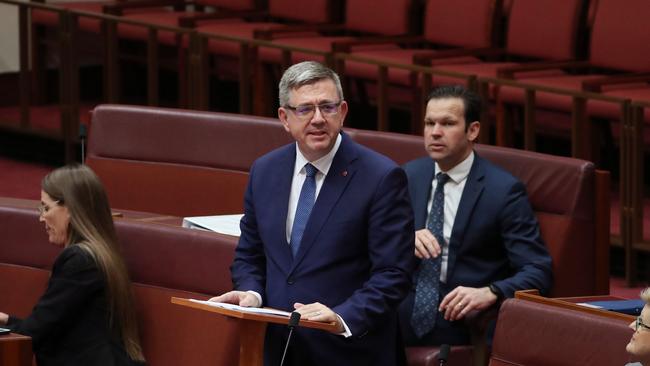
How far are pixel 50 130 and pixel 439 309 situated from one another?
2.39 m

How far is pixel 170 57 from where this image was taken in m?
4.76

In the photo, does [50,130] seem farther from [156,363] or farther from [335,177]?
[335,177]

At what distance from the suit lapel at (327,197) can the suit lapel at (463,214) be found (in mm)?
565

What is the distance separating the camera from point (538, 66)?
4176mm

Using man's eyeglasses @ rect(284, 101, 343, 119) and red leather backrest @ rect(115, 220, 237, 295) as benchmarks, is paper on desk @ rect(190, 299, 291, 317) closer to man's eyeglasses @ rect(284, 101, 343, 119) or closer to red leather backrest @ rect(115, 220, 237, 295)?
man's eyeglasses @ rect(284, 101, 343, 119)

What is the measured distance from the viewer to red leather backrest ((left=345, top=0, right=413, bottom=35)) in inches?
185

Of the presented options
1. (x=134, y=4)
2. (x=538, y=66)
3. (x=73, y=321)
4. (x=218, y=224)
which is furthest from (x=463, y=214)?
(x=134, y=4)

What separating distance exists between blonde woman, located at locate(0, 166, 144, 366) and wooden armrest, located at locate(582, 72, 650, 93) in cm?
171

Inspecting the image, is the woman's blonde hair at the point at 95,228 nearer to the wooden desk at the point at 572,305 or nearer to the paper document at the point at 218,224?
the paper document at the point at 218,224

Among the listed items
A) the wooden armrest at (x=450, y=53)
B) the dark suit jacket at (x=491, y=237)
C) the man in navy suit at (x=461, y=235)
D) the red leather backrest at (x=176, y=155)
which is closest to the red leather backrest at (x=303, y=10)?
the wooden armrest at (x=450, y=53)

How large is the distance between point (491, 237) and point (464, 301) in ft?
0.58

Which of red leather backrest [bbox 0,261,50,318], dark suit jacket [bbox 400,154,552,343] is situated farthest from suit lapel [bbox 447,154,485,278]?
red leather backrest [bbox 0,261,50,318]

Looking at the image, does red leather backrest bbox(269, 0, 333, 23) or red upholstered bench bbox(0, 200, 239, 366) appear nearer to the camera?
red upholstered bench bbox(0, 200, 239, 366)

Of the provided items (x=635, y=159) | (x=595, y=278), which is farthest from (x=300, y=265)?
(x=635, y=159)
